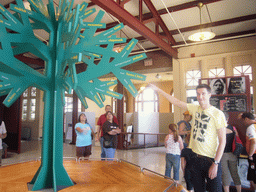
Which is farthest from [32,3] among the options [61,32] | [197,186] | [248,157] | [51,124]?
[248,157]

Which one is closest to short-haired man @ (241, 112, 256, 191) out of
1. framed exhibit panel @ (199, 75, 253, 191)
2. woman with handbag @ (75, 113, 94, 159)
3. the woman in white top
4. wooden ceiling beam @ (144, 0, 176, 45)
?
framed exhibit panel @ (199, 75, 253, 191)

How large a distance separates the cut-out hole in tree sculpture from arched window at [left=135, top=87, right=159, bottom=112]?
13.1m

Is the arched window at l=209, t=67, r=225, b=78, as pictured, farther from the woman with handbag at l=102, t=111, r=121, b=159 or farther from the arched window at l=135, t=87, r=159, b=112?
the arched window at l=135, t=87, r=159, b=112

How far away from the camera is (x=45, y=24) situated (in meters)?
1.58

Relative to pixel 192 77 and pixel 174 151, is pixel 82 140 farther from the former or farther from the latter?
pixel 192 77

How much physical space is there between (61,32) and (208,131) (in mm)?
1554

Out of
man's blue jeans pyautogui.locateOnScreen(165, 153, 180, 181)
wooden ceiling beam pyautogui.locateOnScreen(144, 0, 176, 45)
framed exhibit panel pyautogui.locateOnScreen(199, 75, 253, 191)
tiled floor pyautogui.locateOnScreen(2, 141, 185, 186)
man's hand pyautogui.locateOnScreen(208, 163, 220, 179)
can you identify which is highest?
wooden ceiling beam pyautogui.locateOnScreen(144, 0, 176, 45)

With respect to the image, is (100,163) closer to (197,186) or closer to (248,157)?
(197,186)

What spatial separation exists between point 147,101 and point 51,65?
13549 millimetres

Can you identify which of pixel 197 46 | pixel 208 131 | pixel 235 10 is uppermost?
pixel 235 10

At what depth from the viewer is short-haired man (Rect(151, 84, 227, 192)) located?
181cm

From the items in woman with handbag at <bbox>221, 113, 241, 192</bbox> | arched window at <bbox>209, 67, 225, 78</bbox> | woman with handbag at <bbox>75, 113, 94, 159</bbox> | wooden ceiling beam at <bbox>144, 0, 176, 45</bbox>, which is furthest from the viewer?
arched window at <bbox>209, 67, 225, 78</bbox>

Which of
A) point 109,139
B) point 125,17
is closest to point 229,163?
point 109,139

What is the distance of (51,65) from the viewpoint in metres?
1.55
